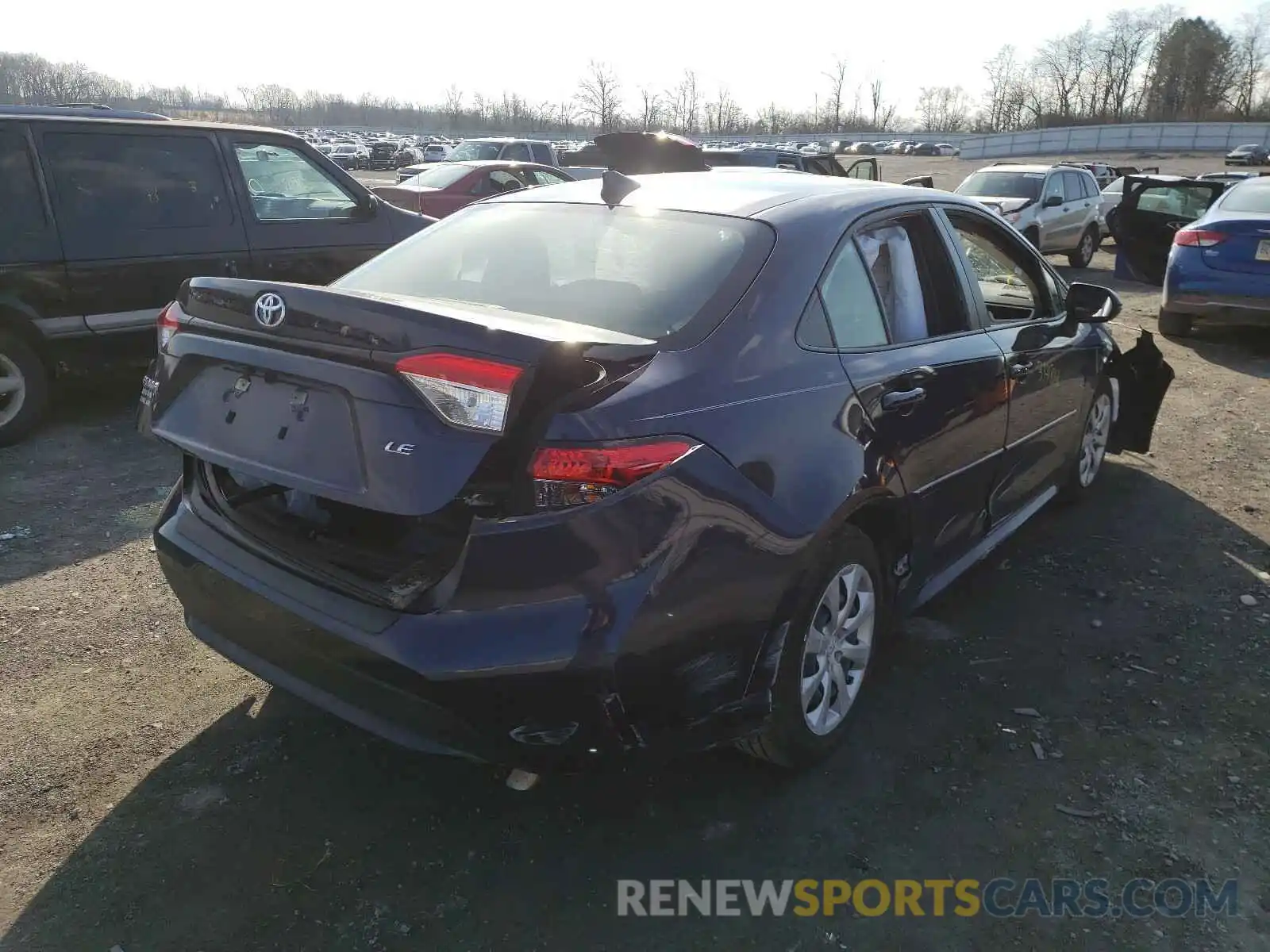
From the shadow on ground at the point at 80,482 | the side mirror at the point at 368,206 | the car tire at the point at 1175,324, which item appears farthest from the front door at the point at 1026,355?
the car tire at the point at 1175,324

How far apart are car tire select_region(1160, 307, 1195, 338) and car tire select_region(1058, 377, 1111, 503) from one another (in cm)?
517

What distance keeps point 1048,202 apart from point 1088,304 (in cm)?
1196

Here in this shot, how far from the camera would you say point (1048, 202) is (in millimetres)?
14844

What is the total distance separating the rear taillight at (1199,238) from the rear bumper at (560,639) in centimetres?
855

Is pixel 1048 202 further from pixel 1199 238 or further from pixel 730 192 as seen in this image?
pixel 730 192

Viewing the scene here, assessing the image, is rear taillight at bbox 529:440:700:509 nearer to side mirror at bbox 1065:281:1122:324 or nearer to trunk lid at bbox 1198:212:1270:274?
side mirror at bbox 1065:281:1122:324

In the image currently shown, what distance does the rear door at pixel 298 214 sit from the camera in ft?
20.7

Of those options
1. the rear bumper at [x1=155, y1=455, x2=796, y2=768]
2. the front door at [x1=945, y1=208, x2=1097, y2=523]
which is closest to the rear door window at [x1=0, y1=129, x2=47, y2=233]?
the rear bumper at [x1=155, y1=455, x2=796, y2=768]

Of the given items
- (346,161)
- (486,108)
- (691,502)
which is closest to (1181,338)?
(691,502)

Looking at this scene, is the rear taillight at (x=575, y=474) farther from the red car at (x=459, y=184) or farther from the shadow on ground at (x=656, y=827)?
the red car at (x=459, y=184)

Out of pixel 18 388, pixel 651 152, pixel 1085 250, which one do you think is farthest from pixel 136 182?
pixel 1085 250

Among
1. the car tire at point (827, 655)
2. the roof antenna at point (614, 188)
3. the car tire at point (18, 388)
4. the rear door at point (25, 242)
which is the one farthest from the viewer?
the car tire at point (18, 388)

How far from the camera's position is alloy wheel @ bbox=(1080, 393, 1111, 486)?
4.97 meters

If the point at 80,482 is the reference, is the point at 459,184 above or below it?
above
